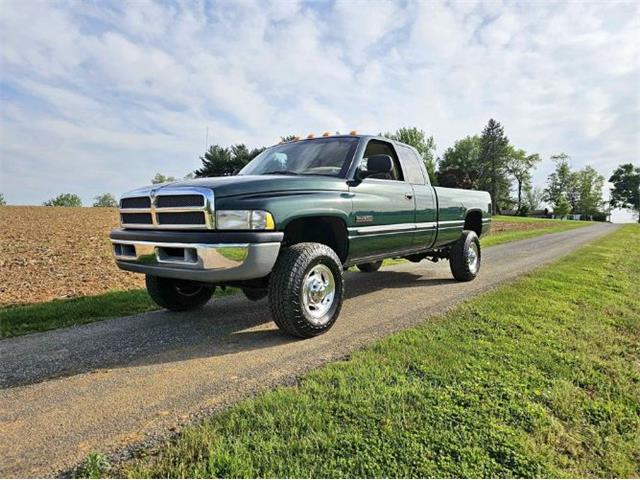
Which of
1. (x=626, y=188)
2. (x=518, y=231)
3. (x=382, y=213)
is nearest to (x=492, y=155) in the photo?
(x=626, y=188)

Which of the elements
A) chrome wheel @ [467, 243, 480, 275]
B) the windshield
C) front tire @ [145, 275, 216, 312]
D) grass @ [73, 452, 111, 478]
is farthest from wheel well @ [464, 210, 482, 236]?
grass @ [73, 452, 111, 478]

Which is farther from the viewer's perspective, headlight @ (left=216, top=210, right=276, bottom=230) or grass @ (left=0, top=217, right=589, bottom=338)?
grass @ (left=0, top=217, right=589, bottom=338)

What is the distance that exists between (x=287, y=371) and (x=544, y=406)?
1760 mm

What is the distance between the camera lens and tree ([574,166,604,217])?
98.9m

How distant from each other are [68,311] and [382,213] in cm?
400

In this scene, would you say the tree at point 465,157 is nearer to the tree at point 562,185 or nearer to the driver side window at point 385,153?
the tree at point 562,185

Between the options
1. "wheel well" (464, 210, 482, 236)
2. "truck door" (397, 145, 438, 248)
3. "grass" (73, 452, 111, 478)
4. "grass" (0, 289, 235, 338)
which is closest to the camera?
"grass" (73, 452, 111, 478)

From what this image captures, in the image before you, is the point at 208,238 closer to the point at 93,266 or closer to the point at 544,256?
the point at 93,266

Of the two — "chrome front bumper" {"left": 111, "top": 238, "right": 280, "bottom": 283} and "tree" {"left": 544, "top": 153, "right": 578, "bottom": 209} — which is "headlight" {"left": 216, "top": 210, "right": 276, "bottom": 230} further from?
"tree" {"left": 544, "top": 153, "right": 578, "bottom": 209}

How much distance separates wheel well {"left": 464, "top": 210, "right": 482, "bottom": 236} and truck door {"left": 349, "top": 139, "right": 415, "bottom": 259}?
2554mm

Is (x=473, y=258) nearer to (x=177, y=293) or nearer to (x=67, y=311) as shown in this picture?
(x=177, y=293)

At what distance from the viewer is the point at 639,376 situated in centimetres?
335

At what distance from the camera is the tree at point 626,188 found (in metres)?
104

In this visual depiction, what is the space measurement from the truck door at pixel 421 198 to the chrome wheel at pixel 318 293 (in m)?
2.01
